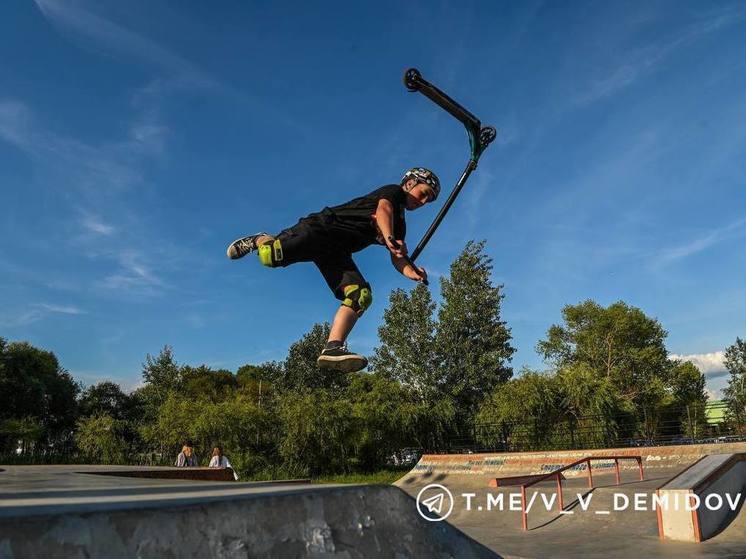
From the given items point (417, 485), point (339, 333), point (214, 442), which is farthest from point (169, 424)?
point (339, 333)

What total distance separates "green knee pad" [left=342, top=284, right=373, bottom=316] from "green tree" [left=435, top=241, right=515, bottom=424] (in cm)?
3164

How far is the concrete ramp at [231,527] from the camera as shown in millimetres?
1446

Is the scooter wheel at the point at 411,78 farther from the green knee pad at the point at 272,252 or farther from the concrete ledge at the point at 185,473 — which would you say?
the concrete ledge at the point at 185,473

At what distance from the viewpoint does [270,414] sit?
24.7m

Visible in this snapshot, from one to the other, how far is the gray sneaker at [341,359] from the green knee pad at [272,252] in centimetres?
81

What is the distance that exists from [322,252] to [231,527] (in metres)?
2.82

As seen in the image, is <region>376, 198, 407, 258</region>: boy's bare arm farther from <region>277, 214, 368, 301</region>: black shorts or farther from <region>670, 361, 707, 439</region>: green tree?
<region>670, 361, 707, 439</region>: green tree

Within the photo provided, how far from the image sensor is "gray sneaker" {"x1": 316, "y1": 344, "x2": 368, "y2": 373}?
13.7 ft

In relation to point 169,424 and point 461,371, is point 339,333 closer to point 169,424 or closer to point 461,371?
point 169,424

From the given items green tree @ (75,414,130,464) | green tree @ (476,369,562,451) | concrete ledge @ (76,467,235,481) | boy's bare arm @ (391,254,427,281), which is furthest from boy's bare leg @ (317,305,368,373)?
green tree @ (75,414,130,464)

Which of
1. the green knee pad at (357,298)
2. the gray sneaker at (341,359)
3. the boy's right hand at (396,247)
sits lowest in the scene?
the gray sneaker at (341,359)

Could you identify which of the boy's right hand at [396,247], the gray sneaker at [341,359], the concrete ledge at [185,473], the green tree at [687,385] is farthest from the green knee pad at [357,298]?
the green tree at [687,385]

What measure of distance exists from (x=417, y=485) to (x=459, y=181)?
45.2 feet

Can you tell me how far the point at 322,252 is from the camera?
14.6 feet
